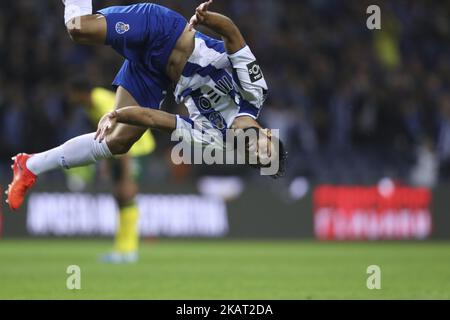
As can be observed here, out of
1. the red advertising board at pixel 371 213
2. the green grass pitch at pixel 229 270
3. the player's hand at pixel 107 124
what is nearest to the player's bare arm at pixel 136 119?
the player's hand at pixel 107 124

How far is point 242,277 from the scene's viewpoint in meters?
10.1

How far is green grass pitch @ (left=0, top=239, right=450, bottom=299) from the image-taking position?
8.55 m

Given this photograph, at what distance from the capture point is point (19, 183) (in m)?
8.57

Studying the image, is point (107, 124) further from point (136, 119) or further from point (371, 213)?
point (371, 213)

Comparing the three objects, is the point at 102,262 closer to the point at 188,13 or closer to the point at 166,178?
the point at 166,178

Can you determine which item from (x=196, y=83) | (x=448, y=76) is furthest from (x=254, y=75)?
(x=448, y=76)

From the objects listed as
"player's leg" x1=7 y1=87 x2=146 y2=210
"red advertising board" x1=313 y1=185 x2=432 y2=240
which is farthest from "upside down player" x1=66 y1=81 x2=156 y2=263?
"red advertising board" x1=313 y1=185 x2=432 y2=240

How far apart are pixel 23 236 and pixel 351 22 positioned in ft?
25.8

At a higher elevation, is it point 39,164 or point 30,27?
point 30,27

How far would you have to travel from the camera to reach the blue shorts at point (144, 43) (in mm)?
8305

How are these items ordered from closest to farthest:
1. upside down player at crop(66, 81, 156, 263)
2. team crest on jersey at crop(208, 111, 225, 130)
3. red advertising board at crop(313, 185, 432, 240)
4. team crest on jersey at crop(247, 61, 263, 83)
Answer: team crest on jersey at crop(247, 61, 263, 83)
team crest on jersey at crop(208, 111, 225, 130)
upside down player at crop(66, 81, 156, 263)
red advertising board at crop(313, 185, 432, 240)

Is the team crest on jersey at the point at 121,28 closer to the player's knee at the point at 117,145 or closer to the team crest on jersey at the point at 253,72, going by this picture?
the player's knee at the point at 117,145

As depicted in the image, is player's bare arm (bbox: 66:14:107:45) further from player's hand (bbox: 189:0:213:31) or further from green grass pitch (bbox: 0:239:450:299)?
green grass pitch (bbox: 0:239:450:299)

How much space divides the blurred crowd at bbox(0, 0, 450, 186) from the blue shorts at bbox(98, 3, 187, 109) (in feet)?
22.9
